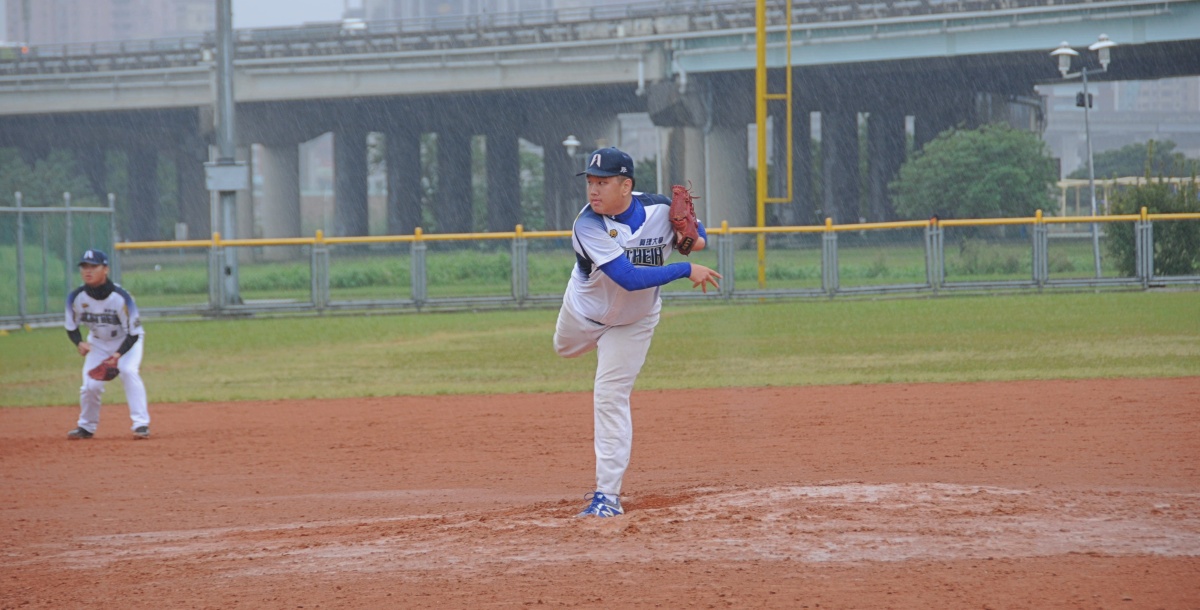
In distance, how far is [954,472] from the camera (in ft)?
27.6

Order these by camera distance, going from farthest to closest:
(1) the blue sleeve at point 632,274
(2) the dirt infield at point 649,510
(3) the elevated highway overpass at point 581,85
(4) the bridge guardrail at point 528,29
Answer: (4) the bridge guardrail at point 528,29 < (3) the elevated highway overpass at point 581,85 < (1) the blue sleeve at point 632,274 < (2) the dirt infield at point 649,510

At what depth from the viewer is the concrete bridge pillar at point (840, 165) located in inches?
2394

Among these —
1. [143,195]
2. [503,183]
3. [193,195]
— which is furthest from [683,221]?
[143,195]

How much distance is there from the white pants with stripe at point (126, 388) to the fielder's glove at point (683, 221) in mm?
6735

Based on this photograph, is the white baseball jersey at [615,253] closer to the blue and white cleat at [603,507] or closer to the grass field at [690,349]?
the blue and white cleat at [603,507]

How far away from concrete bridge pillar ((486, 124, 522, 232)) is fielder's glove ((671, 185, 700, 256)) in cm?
5862

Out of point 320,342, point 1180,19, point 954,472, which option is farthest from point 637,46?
point 954,472

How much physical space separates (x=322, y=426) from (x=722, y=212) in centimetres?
3928

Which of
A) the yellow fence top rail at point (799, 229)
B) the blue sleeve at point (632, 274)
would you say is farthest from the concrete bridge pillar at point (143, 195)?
the blue sleeve at point (632, 274)

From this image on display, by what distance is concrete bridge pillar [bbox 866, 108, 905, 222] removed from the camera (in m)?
60.4

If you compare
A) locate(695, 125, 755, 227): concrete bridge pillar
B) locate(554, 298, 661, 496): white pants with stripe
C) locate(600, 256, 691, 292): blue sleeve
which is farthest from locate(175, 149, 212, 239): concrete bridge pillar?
locate(600, 256, 691, 292): blue sleeve

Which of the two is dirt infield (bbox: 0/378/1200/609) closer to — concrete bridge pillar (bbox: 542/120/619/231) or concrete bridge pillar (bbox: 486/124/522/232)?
concrete bridge pillar (bbox: 542/120/619/231)

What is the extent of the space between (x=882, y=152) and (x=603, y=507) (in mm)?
56046

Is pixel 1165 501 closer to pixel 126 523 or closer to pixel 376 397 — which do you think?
pixel 126 523
